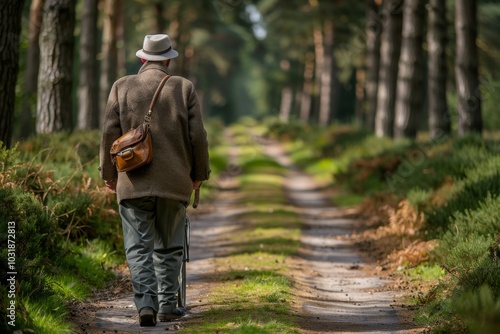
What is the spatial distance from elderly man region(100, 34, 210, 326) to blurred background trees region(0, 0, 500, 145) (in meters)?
3.20

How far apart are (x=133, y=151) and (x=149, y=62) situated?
0.99m

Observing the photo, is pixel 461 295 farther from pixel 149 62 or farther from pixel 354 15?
A: pixel 354 15

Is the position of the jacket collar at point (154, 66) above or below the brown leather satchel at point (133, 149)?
above

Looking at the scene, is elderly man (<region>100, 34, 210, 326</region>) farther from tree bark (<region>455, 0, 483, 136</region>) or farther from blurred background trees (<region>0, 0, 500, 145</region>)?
tree bark (<region>455, 0, 483, 136</region>)

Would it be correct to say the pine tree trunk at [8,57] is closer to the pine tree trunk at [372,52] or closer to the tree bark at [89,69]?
the tree bark at [89,69]

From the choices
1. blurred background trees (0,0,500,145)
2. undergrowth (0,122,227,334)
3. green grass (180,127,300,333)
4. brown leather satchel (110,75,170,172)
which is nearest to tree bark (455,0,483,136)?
blurred background trees (0,0,500,145)

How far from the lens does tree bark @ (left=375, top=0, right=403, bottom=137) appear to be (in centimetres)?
2609

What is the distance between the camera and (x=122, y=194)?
7688 mm

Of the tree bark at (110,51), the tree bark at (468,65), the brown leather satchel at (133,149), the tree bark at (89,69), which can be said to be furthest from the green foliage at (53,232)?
the tree bark at (110,51)

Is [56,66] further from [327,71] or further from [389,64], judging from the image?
[327,71]

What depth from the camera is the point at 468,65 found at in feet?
60.4

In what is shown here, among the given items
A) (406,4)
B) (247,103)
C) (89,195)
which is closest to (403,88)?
(406,4)

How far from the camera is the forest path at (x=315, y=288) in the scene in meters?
7.75

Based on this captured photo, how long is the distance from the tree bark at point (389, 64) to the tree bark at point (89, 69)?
913 centimetres
